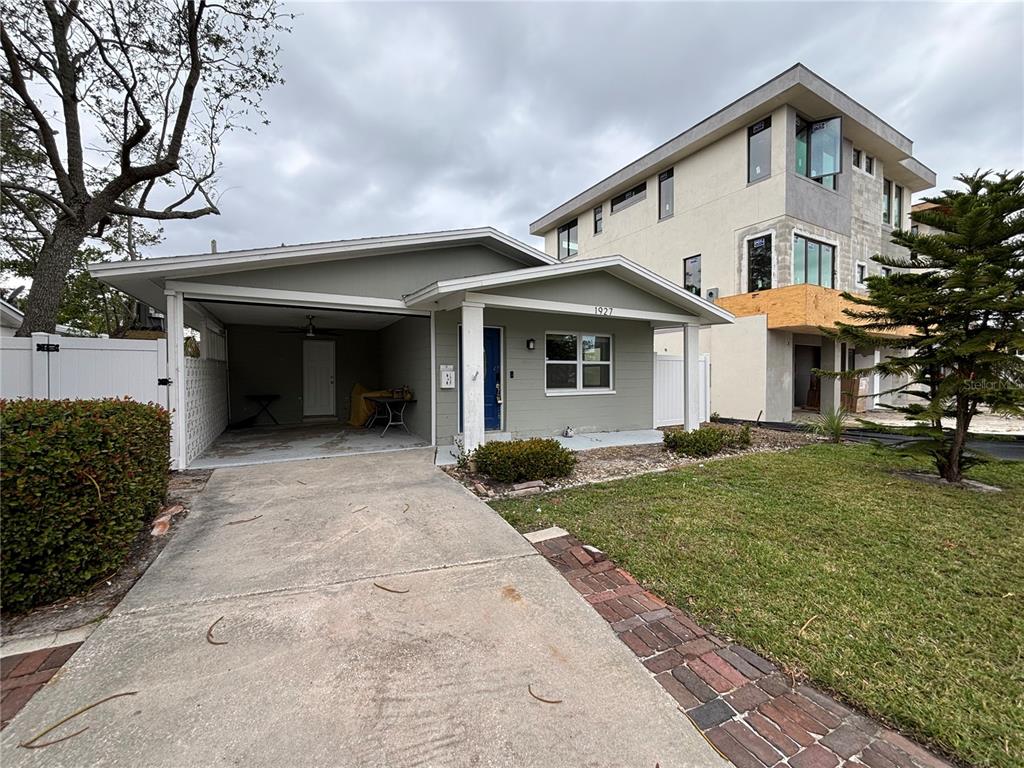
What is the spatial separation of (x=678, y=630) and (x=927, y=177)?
21468 millimetres

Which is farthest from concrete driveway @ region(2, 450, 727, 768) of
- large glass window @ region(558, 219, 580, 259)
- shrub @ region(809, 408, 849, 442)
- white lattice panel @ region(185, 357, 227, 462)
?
large glass window @ region(558, 219, 580, 259)

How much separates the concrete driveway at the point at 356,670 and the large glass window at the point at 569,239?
17720mm

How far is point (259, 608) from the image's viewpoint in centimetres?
270

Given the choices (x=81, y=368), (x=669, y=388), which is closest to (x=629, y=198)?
(x=669, y=388)

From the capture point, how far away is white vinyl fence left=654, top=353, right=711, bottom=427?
10.3m

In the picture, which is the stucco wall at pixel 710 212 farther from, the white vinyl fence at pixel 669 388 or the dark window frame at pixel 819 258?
the white vinyl fence at pixel 669 388

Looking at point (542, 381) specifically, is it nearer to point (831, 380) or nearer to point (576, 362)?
point (576, 362)

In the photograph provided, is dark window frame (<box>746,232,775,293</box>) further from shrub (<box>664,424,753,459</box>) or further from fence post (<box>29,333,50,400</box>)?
fence post (<box>29,333,50,400</box>)

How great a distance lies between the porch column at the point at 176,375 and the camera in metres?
5.94

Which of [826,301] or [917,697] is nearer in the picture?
[917,697]

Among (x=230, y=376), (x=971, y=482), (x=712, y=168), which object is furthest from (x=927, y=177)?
(x=230, y=376)

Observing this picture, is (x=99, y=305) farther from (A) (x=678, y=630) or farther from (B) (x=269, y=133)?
(A) (x=678, y=630)

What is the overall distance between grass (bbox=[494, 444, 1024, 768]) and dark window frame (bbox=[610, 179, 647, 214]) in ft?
42.1

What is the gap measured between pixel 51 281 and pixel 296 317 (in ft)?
12.3
